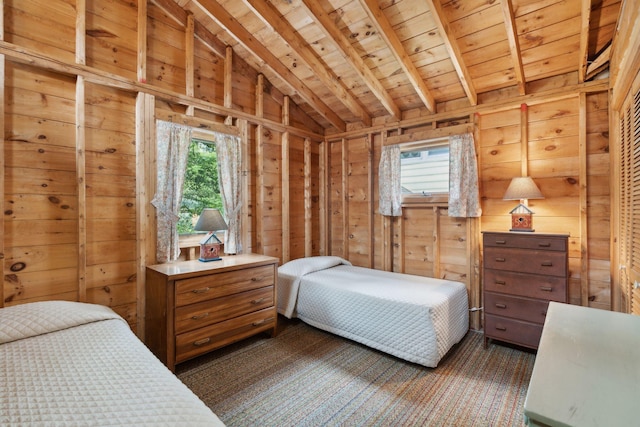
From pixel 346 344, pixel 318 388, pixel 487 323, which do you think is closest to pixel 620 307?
pixel 487 323

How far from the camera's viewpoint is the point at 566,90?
8.54 feet

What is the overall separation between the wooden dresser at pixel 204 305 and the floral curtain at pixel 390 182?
5.18 ft

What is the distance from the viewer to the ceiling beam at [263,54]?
8.45 ft

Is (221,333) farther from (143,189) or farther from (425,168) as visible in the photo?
(425,168)

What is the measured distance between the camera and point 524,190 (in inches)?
101

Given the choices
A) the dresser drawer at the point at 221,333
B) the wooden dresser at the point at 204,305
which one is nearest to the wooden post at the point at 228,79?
the wooden dresser at the point at 204,305

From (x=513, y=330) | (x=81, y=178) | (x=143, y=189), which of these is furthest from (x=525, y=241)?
(x=81, y=178)

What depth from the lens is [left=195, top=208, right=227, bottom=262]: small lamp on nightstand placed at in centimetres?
258

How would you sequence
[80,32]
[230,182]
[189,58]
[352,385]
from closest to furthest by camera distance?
1. [352,385]
2. [80,32]
3. [189,58]
4. [230,182]

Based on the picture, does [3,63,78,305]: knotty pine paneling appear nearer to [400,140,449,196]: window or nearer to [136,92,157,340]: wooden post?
[136,92,157,340]: wooden post

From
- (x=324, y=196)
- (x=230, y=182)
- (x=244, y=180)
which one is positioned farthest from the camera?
(x=324, y=196)

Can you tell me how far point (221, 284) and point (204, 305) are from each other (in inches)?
7.9

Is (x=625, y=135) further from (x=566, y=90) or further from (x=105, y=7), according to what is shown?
(x=105, y=7)

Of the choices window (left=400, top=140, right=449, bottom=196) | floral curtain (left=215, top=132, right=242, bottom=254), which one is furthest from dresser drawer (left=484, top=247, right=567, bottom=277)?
floral curtain (left=215, top=132, right=242, bottom=254)
